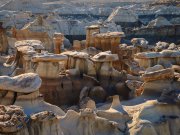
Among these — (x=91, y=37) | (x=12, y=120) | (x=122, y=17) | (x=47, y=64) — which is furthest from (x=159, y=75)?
(x=122, y=17)

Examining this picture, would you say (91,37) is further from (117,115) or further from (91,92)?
(117,115)

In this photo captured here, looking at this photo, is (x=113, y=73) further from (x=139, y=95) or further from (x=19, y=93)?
(x=19, y=93)

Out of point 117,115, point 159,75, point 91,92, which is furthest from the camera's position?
point 91,92

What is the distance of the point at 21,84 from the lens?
360 inches

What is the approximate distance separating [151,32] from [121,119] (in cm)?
3204

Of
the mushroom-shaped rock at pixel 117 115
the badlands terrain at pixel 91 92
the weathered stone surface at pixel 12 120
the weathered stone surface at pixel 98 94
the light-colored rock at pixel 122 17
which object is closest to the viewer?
the weathered stone surface at pixel 12 120

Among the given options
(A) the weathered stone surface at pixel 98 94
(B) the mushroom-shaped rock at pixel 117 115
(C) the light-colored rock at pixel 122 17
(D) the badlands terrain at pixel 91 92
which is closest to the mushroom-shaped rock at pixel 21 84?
(D) the badlands terrain at pixel 91 92

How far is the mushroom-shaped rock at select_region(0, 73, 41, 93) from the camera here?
9.09 m

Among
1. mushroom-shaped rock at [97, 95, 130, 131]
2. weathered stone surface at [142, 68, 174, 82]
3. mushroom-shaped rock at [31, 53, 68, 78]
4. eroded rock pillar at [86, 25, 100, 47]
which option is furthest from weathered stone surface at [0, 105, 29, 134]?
eroded rock pillar at [86, 25, 100, 47]

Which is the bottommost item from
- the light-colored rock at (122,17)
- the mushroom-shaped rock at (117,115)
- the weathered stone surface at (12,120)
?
the light-colored rock at (122,17)

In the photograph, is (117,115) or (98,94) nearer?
(117,115)

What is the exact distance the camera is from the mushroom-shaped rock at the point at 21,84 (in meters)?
9.09

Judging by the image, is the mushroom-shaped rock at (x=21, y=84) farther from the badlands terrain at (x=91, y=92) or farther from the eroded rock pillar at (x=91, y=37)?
the eroded rock pillar at (x=91, y=37)

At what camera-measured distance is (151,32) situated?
135 feet
